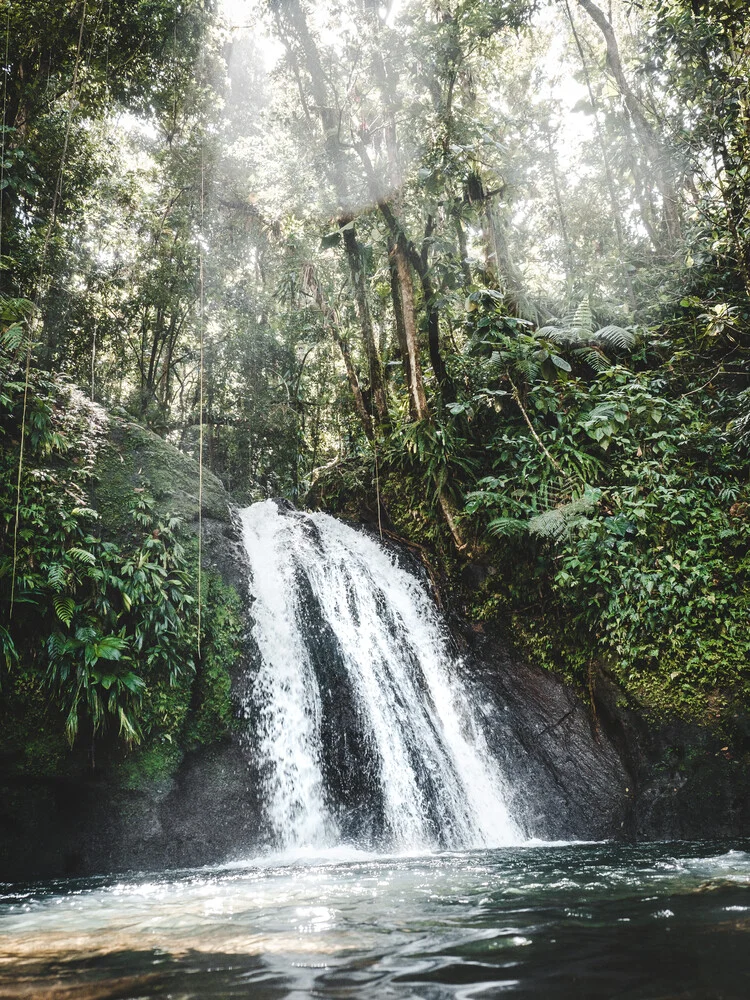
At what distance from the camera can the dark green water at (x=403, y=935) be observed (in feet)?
6.41

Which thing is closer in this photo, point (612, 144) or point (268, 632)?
point (268, 632)

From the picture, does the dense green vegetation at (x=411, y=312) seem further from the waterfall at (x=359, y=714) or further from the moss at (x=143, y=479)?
the waterfall at (x=359, y=714)

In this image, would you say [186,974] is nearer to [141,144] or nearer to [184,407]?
[141,144]

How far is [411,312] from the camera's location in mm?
8992

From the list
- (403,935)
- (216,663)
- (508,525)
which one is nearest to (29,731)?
(216,663)

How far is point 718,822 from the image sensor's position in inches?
235

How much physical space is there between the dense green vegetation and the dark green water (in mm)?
2671

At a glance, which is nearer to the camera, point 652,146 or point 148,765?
point 148,765

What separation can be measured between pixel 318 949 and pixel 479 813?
4.34 m

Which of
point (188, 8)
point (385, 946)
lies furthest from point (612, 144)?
point (385, 946)

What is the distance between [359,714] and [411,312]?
5.68m

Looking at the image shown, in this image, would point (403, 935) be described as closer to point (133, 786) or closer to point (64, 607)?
point (133, 786)

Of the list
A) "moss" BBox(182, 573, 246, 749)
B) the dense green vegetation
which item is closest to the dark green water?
"moss" BBox(182, 573, 246, 749)

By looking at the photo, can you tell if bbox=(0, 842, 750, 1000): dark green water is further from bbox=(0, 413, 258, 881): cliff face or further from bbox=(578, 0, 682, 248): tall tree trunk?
bbox=(578, 0, 682, 248): tall tree trunk
